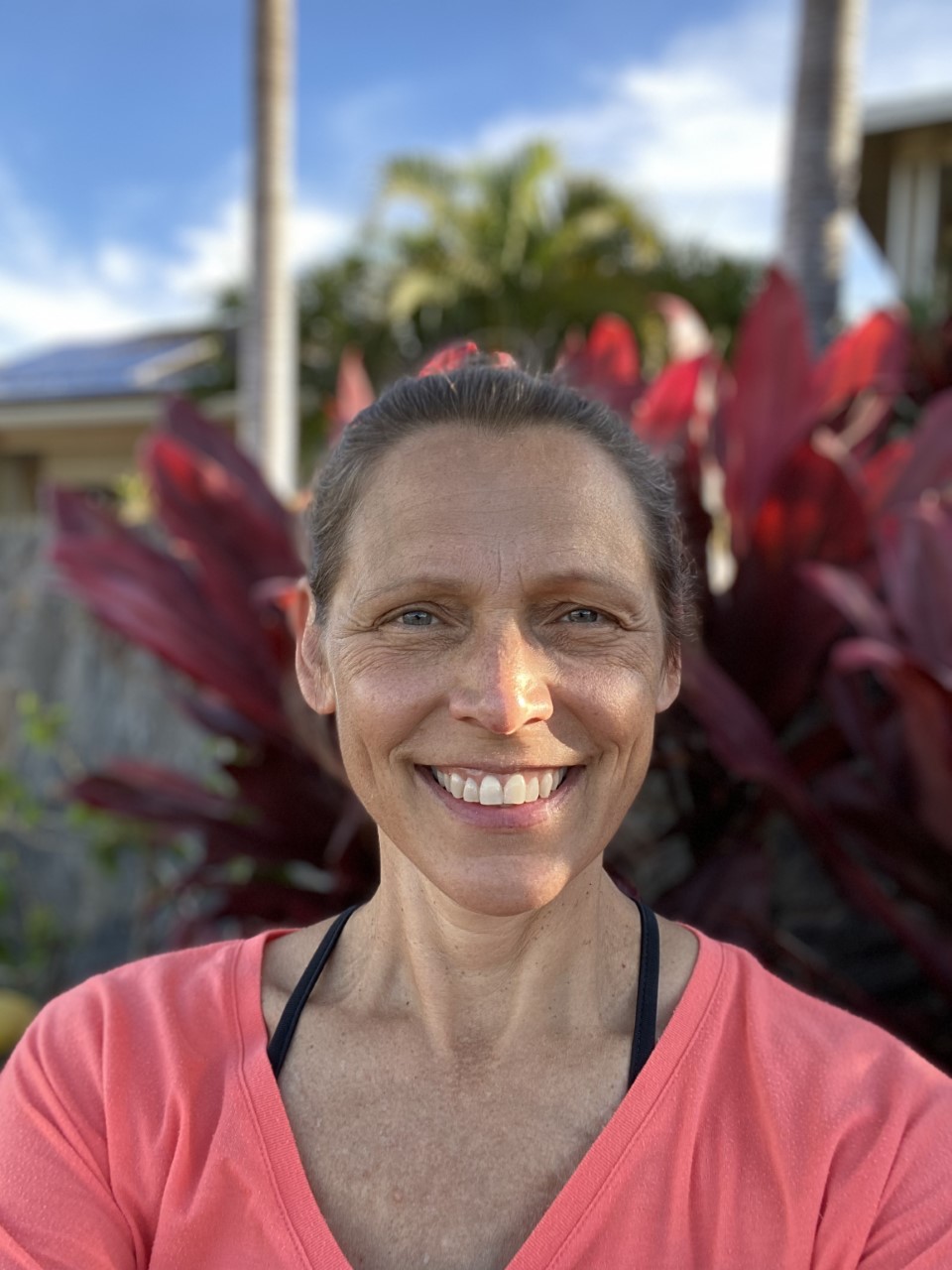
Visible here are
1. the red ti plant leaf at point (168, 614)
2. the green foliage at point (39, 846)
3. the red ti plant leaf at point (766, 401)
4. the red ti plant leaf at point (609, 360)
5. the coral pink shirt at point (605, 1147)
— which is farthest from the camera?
the green foliage at point (39, 846)

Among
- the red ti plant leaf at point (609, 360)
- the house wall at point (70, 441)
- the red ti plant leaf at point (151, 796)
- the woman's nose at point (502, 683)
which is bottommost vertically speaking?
the house wall at point (70, 441)

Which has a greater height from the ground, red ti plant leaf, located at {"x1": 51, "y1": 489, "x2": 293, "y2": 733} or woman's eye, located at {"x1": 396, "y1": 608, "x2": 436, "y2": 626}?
woman's eye, located at {"x1": 396, "y1": 608, "x2": 436, "y2": 626}

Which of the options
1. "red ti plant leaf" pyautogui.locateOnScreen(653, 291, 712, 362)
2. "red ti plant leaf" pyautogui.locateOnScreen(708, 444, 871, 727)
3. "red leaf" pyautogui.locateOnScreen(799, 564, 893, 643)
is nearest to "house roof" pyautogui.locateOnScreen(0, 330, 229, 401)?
"red ti plant leaf" pyautogui.locateOnScreen(653, 291, 712, 362)

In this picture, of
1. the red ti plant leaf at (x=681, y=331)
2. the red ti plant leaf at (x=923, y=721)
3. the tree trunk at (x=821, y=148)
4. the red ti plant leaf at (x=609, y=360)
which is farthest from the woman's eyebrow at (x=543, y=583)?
the tree trunk at (x=821, y=148)

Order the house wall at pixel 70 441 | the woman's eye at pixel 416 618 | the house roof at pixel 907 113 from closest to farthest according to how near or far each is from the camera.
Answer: the woman's eye at pixel 416 618
the house roof at pixel 907 113
the house wall at pixel 70 441

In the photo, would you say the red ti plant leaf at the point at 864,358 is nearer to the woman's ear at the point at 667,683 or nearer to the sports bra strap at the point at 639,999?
the woman's ear at the point at 667,683

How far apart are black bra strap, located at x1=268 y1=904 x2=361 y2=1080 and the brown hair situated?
0.38m

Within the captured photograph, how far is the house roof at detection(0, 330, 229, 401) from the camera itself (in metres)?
15.9

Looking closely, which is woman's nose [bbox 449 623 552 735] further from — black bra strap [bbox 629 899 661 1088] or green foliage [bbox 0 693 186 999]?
green foliage [bbox 0 693 186 999]

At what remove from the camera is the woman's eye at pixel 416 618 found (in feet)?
3.99

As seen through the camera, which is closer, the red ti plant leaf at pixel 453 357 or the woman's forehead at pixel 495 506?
the woman's forehead at pixel 495 506

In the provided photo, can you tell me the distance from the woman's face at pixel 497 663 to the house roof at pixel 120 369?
14.2m

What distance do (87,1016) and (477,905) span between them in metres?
0.46

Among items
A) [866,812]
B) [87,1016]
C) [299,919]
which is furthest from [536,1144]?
[299,919]
